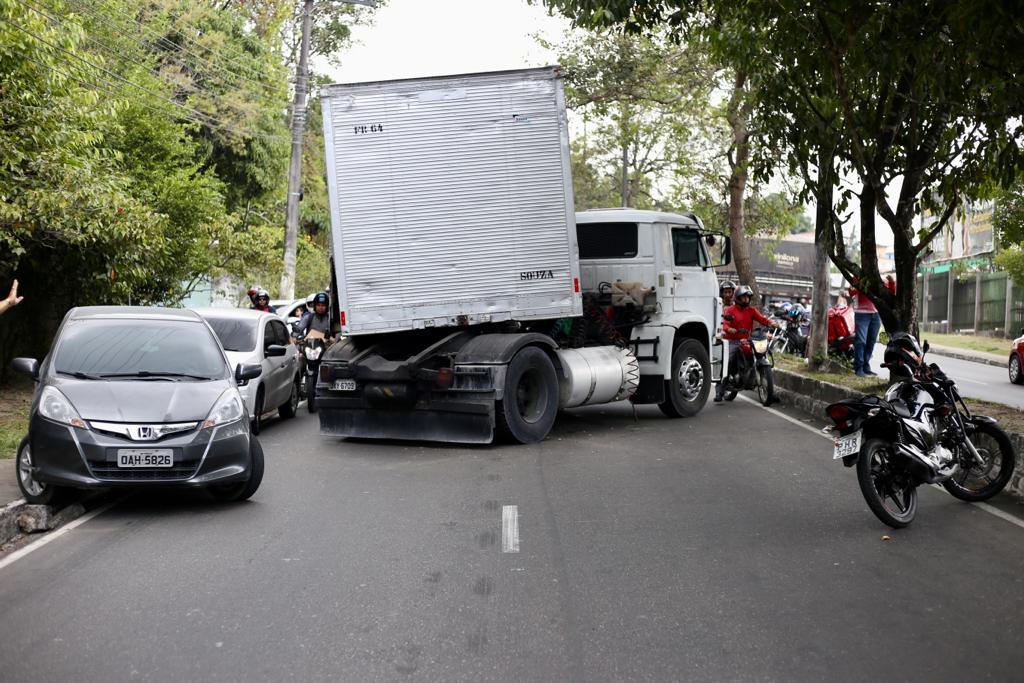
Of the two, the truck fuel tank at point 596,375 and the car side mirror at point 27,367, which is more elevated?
the car side mirror at point 27,367

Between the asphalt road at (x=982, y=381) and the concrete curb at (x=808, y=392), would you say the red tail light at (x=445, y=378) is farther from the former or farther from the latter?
the asphalt road at (x=982, y=381)

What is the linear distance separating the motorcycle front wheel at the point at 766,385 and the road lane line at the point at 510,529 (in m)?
9.31

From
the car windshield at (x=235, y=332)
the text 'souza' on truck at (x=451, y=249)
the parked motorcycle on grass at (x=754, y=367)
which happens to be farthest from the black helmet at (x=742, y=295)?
the car windshield at (x=235, y=332)

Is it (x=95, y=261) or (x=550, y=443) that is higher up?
(x=95, y=261)

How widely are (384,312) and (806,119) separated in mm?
6177

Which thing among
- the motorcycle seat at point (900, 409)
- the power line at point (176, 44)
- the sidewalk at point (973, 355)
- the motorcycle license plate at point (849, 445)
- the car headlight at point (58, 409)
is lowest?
the sidewalk at point (973, 355)

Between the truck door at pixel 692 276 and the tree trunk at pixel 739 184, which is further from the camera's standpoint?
the tree trunk at pixel 739 184

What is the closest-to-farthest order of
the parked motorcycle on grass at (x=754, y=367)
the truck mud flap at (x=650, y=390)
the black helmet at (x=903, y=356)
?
the black helmet at (x=903, y=356), the truck mud flap at (x=650, y=390), the parked motorcycle on grass at (x=754, y=367)

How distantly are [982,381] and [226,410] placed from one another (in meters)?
18.8

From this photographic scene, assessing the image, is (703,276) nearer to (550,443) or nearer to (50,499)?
(550,443)

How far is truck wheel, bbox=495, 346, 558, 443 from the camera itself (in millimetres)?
12906

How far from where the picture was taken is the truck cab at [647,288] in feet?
50.5

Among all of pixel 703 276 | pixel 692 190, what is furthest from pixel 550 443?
pixel 692 190

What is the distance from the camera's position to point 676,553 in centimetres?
732
